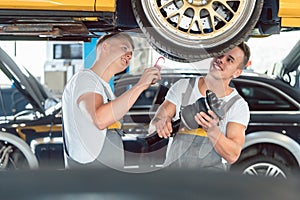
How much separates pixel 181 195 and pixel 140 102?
262cm

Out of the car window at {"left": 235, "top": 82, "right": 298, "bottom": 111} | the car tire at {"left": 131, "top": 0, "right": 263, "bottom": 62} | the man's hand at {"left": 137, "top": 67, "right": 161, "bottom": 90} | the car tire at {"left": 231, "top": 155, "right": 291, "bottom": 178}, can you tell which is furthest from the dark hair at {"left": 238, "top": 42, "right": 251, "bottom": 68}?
the car tire at {"left": 231, "top": 155, "right": 291, "bottom": 178}

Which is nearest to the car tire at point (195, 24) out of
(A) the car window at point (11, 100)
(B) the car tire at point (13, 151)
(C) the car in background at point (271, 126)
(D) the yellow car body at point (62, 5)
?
(D) the yellow car body at point (62, 5)

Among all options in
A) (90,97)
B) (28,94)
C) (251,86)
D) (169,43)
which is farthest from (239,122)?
(28,94)

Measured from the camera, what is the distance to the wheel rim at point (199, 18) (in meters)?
2.18

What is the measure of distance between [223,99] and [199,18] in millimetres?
427

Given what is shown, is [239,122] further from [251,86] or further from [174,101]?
[251,86]

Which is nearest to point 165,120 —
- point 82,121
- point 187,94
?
point 187,94

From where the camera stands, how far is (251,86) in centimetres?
344

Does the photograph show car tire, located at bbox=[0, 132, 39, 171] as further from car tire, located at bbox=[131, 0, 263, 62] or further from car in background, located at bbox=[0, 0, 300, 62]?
car tire, located at bbox=[131, 0, 263, 62]

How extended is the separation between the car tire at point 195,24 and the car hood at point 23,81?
1.48m

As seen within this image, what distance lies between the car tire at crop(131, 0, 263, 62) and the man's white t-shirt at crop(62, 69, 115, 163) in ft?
0.98

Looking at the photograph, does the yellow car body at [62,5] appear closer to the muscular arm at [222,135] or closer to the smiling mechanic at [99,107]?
the smiling mechanic at [99,107]

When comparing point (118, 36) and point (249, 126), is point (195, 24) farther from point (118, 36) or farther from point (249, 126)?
point (249, 126)

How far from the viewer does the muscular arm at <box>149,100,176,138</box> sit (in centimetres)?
237
